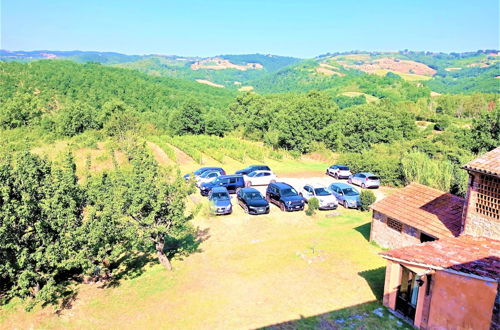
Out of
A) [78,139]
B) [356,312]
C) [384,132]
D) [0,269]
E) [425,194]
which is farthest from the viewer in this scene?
[384,132]

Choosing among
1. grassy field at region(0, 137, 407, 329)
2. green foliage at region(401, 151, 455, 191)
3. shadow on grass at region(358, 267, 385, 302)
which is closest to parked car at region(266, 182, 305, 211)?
grassy field at region(0, 137, 407, 329)

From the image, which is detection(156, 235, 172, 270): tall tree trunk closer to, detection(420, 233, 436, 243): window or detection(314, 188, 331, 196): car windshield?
detection(420, 233, 436, 243): window

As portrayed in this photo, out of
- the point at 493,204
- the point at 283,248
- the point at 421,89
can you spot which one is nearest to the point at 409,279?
the point at 493,204

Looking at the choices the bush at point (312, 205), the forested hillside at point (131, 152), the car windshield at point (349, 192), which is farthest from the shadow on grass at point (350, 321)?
the car windshield at point (349, 192)

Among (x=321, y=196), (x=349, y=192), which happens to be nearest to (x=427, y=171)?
(x=349, y=192)

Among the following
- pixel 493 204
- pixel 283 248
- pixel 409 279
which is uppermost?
pixel 493 204

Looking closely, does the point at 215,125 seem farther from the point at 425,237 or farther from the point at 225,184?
the point at 425,237

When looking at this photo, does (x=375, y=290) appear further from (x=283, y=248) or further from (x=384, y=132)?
(x=384, y=132)
